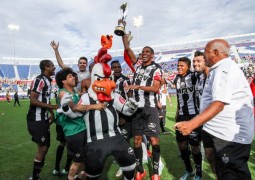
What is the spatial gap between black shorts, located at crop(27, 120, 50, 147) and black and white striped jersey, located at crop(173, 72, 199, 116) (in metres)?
2.66

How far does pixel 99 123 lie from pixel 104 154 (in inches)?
16.2

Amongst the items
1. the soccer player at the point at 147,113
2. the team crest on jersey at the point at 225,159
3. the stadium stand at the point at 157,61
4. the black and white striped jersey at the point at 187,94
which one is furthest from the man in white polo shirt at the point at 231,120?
the stadium stand at the point at 157,61

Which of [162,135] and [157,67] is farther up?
[157,67]

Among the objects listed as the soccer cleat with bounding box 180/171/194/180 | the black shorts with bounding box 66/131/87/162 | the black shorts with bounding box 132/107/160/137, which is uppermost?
the black shorts with bounding box 132/107/160/137

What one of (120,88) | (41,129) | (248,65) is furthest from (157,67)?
(248,65)

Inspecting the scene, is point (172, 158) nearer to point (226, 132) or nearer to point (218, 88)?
point (226, 132)

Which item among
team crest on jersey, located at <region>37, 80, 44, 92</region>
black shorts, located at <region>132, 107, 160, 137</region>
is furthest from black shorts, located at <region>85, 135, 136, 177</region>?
team crest on jersey, located at <region>37, 80, 44, 92</region>

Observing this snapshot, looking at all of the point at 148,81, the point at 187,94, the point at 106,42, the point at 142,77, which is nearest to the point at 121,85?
the point at 142,77

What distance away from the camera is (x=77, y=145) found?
154 inches

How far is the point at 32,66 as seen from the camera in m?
63.2

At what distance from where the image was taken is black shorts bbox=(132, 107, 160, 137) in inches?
183

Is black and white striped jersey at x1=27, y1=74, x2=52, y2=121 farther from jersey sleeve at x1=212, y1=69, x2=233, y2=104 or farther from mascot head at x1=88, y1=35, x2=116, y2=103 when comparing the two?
jersey sleeve at x1=212, y1=69, x2=233, y2=104

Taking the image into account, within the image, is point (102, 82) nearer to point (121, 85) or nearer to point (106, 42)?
point (106, 42)

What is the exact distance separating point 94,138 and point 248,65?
36.1m
